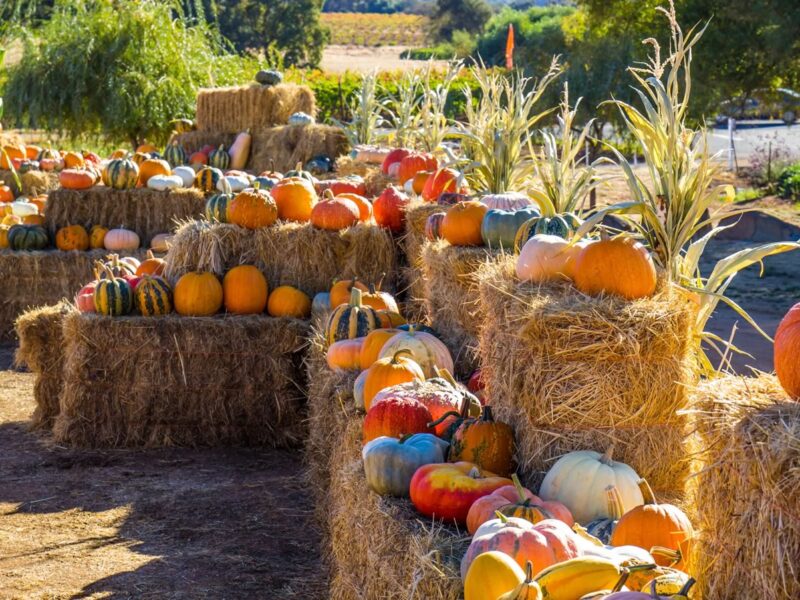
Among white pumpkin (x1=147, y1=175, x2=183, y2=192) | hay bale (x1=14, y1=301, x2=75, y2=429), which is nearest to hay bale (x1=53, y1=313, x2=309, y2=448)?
hay bale (x1=14, y1=301, x2=75, y2=429)

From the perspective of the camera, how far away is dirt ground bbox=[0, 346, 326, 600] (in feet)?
14.3

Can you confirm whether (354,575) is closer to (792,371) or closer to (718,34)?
(792,371)

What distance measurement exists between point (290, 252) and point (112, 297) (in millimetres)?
1203

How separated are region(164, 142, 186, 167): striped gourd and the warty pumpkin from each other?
6.05 metres

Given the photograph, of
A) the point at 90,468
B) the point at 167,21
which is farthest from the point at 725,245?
the point at 90,468

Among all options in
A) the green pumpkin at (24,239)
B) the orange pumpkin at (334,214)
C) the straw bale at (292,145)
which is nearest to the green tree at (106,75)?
the straw bale at (292,145)

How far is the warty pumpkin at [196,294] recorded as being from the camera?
6457 millimetres

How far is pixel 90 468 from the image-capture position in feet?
19.7

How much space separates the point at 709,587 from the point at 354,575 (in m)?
1.50

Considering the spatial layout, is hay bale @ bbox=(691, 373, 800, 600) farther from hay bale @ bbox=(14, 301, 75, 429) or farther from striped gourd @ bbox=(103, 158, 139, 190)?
striped gourd @ bbox=(103, 158, 139, 190)

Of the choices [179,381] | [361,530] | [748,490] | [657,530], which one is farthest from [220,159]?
[748,490]

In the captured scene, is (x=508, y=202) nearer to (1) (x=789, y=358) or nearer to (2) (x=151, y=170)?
(1) (x=789, y=358)

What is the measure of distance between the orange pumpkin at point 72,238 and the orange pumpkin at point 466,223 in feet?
19.4

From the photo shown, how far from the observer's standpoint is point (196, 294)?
646cm
